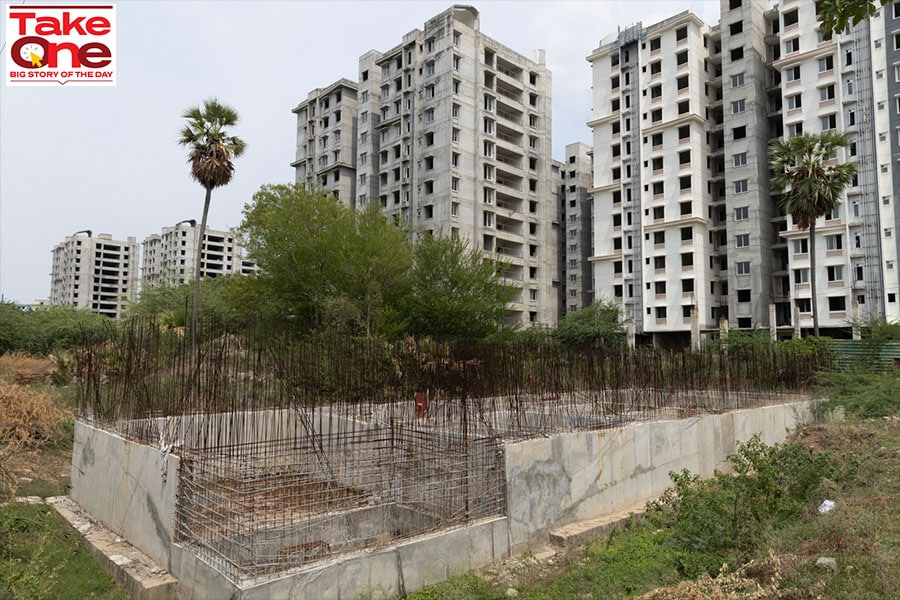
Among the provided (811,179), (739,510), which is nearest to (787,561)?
(739,510)

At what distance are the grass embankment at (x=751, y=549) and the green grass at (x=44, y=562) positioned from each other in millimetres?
2989

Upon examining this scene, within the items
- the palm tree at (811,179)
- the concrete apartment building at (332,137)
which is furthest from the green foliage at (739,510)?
the concrete apartment building at (332,137)

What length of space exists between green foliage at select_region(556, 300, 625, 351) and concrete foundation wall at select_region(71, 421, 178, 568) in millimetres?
30381

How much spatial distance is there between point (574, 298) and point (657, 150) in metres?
15.5

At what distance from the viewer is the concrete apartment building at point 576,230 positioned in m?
51.2

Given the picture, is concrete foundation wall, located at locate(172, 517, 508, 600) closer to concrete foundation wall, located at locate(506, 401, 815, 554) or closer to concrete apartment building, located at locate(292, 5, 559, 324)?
concrete foundation wall, located at locate(506, 401, 815, 554)

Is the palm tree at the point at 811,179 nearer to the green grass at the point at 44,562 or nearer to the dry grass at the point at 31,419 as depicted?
the dry grass at the point at 31,419

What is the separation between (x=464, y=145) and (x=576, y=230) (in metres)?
15.8

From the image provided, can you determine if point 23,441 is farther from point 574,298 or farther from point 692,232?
point 574,298

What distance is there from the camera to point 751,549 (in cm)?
584

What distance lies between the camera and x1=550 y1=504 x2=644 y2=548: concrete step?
6.69m

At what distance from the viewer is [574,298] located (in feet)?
167

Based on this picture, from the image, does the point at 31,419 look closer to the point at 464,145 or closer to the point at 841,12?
the point at 841,12

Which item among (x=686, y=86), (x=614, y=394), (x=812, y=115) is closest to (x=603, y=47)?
(x=686, y=86)
